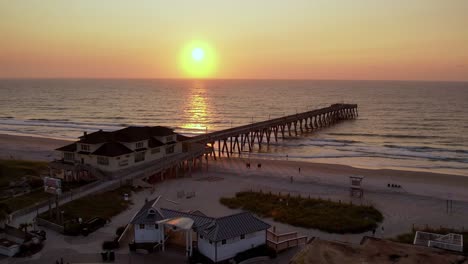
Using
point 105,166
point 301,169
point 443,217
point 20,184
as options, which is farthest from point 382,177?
point 20,184

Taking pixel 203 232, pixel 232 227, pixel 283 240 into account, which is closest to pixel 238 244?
pixel 232 227

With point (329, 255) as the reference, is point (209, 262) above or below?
below

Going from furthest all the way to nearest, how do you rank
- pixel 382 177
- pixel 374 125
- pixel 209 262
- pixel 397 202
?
pixel 374 125, pixel 382 177, pixel 397 202, pixel 209 262

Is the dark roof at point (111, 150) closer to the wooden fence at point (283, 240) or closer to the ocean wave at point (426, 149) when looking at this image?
the wooden fence at point (283, 240)

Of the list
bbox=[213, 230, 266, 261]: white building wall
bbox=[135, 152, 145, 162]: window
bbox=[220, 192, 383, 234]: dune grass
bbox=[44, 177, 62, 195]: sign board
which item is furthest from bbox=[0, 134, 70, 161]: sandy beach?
bbox=[213, 230, 266, 261]: white building wall

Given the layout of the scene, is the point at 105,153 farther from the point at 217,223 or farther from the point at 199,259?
the point at 199,259

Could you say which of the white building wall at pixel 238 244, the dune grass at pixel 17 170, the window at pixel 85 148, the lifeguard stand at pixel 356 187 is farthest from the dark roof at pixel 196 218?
the dune grass at pixel 17 170

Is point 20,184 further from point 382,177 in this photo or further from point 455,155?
point 455,155
